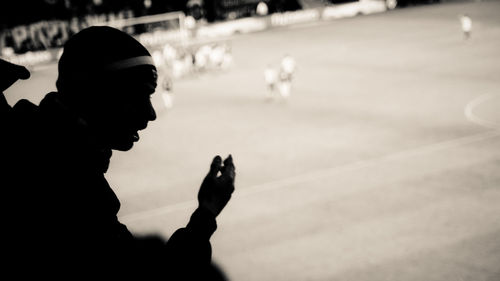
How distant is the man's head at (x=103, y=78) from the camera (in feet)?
6.20

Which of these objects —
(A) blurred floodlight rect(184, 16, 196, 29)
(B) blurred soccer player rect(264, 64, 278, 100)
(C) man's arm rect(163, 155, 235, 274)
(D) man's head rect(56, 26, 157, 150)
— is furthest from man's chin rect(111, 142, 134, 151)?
(A) blurred floodlight rect(184, 16, 196, 29)

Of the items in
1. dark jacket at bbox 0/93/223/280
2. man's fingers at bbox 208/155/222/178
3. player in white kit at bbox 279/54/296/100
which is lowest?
player in white kit at bbox 279/54/296/100

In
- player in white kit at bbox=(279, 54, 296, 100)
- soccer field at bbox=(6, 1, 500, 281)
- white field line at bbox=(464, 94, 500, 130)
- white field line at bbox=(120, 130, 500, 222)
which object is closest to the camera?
soccer field at bbox=(6, 1, 500, 281)

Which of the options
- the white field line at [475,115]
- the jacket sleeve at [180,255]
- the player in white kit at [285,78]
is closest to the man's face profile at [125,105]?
Answer: the jacket sleeve at [180,255]

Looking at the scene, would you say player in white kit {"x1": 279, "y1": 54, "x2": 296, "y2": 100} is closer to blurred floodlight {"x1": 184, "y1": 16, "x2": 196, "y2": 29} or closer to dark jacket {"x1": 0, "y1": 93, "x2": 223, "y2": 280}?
dark jacket {"x1": 0, "y1": 93, "x2": 223, "y2": 280}

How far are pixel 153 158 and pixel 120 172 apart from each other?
4.90 ft

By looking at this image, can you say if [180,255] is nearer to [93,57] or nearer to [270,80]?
[93,57]

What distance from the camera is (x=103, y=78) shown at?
1.91 meters

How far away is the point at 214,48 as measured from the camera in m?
30.9

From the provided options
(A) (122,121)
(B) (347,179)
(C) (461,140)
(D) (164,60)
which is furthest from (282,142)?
(D) (164,60)

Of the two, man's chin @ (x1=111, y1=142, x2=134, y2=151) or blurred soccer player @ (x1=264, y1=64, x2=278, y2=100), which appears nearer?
man's chin @ (x1=111, y1=142, x2=134, y2=151)

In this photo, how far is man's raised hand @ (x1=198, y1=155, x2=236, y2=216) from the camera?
2.18 metres

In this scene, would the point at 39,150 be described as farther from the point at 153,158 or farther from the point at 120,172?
the point at 153,158

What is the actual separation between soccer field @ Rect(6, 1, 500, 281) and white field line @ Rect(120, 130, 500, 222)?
0.05 metres
